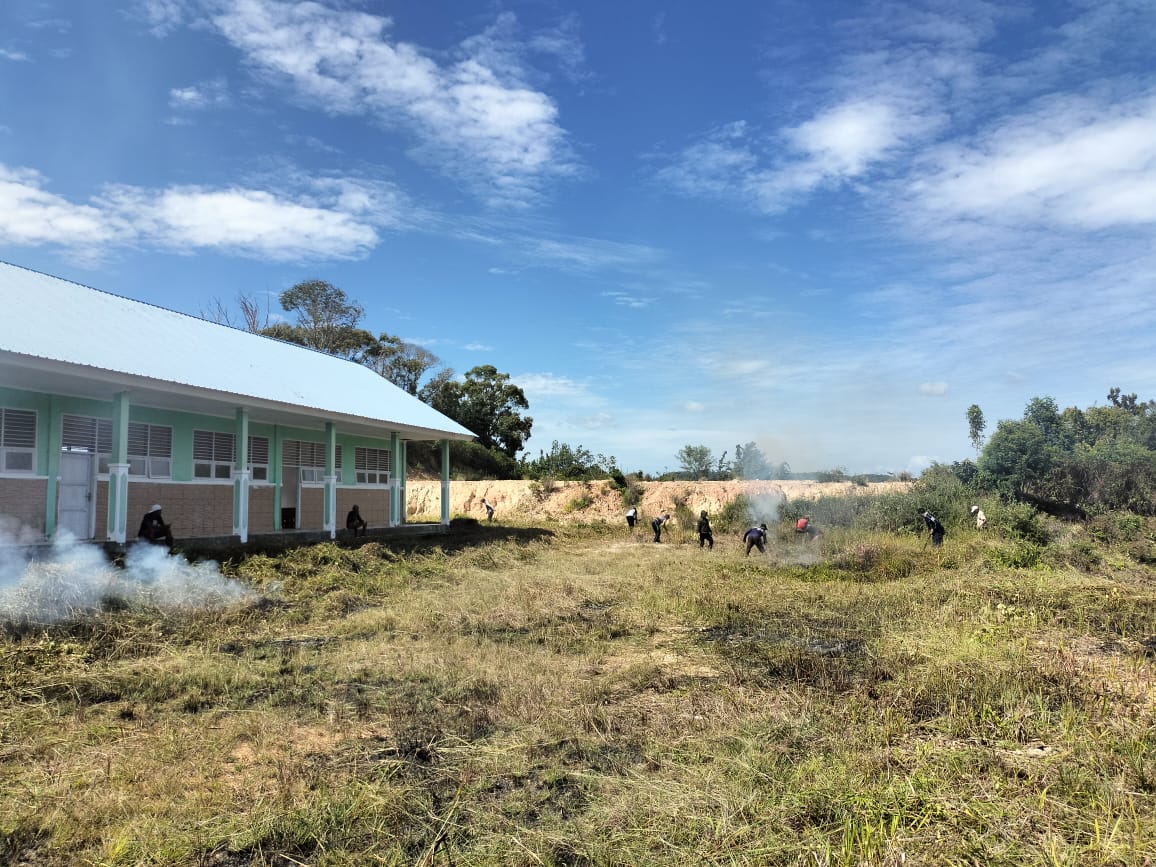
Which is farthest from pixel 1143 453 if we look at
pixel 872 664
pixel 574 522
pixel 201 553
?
pixel 201 553

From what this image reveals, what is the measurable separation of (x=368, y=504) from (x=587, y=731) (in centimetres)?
1796

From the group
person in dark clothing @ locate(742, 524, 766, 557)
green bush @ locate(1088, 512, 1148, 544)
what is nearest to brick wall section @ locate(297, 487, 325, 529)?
person in dark clothing @ locate(742, 524, 766, 557)

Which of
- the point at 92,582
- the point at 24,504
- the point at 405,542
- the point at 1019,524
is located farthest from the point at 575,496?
the point at 92,582

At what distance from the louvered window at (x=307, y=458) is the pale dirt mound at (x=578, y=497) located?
11.8m

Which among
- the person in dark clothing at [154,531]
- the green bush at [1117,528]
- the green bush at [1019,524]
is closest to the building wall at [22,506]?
the person in dark clothing at [154,531]

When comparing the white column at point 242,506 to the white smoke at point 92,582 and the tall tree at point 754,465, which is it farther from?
the tall tree at point 754,465

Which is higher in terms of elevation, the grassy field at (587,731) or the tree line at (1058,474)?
the tree line at (1058,474)

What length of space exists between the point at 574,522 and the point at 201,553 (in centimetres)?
2025

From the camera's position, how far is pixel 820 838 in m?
3.68

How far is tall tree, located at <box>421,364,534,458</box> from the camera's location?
48312 millimetres

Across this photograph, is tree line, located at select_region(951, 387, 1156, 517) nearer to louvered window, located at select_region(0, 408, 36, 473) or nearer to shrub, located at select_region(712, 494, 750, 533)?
shrub, located at select_region(712, 494, 750, 533)

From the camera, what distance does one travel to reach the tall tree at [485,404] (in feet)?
159

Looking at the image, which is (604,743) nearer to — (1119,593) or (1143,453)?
(1119,593)

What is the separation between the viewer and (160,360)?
47.5ft
